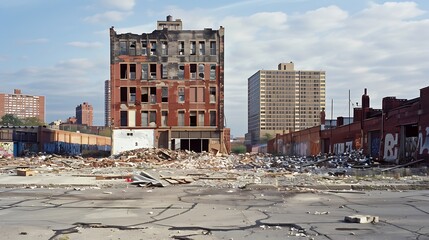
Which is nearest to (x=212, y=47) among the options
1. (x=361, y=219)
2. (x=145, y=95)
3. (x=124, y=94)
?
(x=145, y=95)

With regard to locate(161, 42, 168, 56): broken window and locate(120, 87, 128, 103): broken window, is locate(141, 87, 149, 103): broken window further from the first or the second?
locate(161, 42, 168, 56): broken window

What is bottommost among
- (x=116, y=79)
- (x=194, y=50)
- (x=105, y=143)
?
(x=105, y=143)

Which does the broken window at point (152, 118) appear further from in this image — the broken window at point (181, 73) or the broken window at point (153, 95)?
the broken window at point (181, 73)

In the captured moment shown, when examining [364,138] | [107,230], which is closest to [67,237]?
[107,230]

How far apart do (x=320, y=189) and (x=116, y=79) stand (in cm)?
5096

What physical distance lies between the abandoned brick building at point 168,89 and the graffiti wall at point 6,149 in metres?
14.3

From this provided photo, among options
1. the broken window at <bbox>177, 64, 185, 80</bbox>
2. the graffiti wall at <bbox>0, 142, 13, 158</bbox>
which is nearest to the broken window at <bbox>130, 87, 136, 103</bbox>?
the broken window at <bbox>177, 64, 185, 80</bbox>

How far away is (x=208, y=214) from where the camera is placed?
1103cm

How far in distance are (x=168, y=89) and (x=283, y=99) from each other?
103243 mm

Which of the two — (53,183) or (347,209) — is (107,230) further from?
(53,183)

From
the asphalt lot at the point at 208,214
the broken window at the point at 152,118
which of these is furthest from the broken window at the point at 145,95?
the asphalt lot at the point at 208,214

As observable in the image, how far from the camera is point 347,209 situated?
1187 centimetres

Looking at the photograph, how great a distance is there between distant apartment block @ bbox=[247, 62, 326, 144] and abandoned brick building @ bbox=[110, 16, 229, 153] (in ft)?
281

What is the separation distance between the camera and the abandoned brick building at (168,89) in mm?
64000
